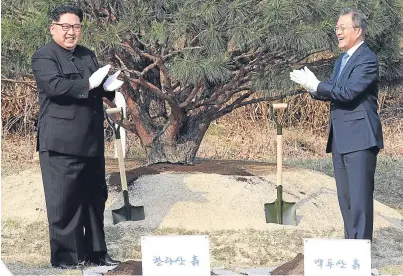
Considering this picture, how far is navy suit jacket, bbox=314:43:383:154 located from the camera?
18.9ft

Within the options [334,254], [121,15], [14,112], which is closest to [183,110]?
[121,15]

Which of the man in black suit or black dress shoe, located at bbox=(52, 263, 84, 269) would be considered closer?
the man in black suit

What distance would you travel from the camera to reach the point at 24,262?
6.48 metres

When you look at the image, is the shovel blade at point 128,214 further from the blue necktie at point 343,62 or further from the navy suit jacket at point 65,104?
the blue necktie at point 343,62

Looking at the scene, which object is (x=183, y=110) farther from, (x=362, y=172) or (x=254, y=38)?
(x=362, y=172)

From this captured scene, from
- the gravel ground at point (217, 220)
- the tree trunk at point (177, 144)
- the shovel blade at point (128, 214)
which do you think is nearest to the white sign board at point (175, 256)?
the gravel ground at point (217, 220)

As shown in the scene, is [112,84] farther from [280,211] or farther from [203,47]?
[280,211]

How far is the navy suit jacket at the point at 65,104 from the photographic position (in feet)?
18.9

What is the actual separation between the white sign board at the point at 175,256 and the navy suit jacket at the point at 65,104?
1.24m

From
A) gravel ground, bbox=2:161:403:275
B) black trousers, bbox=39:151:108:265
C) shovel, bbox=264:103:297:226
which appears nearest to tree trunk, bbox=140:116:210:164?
gravel ground, bbox=2:161:403:275

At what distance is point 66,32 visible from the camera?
581 cm

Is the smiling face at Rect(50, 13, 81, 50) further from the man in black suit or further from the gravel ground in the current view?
the gravel ground

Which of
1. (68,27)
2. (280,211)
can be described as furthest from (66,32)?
(280,211)

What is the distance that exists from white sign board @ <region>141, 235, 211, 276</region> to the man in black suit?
4.02 feet
